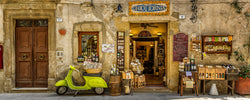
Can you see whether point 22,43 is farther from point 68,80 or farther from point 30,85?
point 68,80

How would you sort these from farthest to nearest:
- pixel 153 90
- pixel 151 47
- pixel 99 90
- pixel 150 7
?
pixel 151 47, pixel 153 90, pixel 150 7, pixel 99 90

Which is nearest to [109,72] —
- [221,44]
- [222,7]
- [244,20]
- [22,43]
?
[22,43]

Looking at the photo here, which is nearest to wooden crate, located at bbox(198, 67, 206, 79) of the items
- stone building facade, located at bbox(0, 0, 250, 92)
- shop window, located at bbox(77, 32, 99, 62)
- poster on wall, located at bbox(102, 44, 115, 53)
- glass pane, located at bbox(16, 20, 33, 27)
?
stone building facade, located at bbox(0, 0, 250, 92)

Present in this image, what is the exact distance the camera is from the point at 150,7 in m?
6.81

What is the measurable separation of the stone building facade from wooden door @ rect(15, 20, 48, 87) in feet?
0.77

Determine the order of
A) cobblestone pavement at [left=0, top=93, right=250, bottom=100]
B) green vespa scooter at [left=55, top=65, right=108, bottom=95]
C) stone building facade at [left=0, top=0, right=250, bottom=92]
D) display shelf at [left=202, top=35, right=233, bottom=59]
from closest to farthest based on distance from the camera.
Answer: cobblestone pavement at [left=0, top=93, right=250, bottom=100]
green vespa scooter at [left=55, top=65, right=108, bottom=95]
display shelf at [left=202, top=35, right=233, bottom=59]
stone building facade at [left=0, top=0, right=250, bottom=92]

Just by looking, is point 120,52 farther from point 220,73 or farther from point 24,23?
point 24,23

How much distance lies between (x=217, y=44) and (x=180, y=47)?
1.32 metres

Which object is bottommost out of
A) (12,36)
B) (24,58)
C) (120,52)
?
(24,58)

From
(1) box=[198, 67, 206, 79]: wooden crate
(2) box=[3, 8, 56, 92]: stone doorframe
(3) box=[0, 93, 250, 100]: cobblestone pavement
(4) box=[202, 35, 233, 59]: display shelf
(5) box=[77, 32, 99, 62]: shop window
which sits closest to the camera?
(3) box=[0, 93, 250, 100]: cobblestone pavement

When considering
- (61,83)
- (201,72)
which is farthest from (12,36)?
(201,72)

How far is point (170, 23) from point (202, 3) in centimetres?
139

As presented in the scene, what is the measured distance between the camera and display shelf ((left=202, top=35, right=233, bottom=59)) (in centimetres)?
660

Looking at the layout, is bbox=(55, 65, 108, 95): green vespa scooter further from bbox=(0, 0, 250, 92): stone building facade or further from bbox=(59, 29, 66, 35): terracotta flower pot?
bbox=(59, 29, 66, 35): terracotta flower pot
